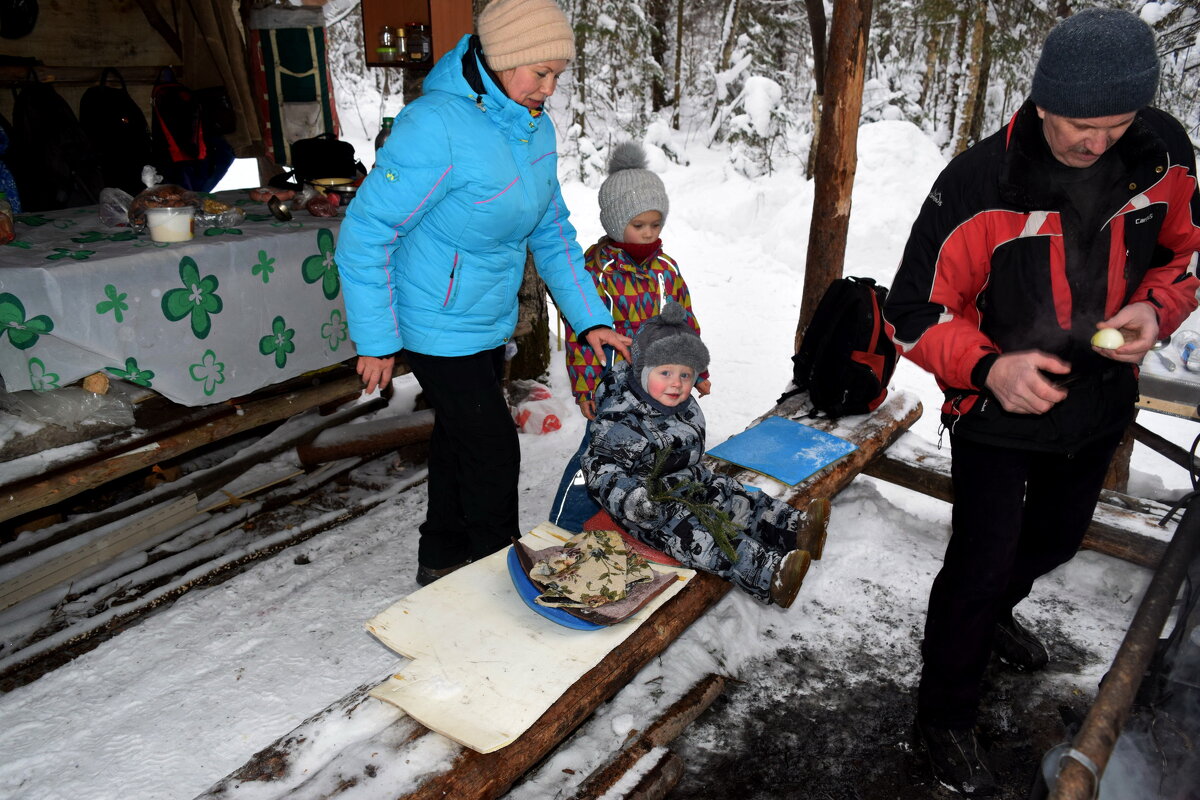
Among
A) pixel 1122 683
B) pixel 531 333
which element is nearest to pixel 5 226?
pixel 531 333

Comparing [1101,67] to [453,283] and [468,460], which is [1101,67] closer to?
[453,283]

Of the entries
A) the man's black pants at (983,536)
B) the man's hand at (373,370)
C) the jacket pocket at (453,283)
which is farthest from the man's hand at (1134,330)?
the man's hand at (373,370)

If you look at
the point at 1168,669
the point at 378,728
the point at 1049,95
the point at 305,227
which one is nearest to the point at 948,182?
the point at 1049,95

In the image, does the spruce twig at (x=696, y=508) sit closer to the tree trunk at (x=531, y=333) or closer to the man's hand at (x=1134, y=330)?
the man's hand at (x=1134, y=330)

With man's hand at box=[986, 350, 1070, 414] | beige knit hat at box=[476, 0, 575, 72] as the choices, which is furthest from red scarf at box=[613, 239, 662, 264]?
man's hand at box=[986, 350, 1070, 414]

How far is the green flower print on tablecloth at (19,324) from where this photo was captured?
3216 millimetres

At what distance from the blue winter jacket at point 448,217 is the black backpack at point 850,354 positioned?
1.92 meters

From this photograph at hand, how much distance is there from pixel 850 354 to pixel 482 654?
2.74 m

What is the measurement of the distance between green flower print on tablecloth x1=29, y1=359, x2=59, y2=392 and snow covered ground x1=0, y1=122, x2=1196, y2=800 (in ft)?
3.70

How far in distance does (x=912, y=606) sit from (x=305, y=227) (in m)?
3.78

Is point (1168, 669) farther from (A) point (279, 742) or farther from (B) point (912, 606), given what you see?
(A) point (279, 742)

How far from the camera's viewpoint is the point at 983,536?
2.35 metres

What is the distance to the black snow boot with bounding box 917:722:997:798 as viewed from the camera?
251 centimetres

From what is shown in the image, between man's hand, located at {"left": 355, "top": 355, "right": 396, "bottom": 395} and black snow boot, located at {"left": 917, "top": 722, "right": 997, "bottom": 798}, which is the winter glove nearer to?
man's hand, located at {"left": 355, "top": 355, "right": 396, "bottom": 395}
